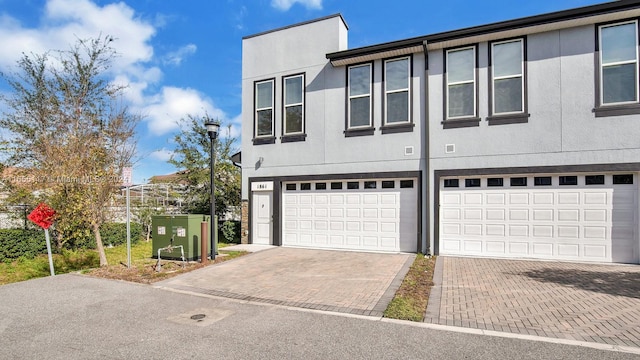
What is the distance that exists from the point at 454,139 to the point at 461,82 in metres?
1.75

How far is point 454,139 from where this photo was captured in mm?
10086

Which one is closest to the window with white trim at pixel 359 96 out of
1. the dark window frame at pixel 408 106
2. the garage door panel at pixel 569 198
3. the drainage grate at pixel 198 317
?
the dark window frame at pixel 408 106

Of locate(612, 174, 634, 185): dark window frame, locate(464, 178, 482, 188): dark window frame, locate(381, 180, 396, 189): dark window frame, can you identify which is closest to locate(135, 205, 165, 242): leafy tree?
locate(381, 180, 396, 189): dark window frame

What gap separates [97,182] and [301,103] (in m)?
6.84

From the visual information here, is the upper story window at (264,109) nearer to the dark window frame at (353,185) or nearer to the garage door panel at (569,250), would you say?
the dark window frame at (353,185)

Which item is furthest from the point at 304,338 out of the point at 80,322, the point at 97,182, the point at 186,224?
the point at 97,182

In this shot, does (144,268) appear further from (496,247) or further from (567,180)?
(567,180)

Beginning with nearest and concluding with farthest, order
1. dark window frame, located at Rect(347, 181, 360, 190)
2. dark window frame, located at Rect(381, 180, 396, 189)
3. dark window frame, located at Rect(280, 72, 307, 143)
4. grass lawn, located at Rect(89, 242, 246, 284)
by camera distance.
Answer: grass lawn, located at Rect(89, 242, 246, 284) < dark window frame, located at Rect(381, 180, 396, 189) < dark window frame, located at Rect(347, 181, 360, 190) < dark window frame, located at Rect(280, 72, 307, 143)

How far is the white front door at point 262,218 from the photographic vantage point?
12492 mm

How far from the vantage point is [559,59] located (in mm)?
9211

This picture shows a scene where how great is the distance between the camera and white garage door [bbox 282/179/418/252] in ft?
35.0

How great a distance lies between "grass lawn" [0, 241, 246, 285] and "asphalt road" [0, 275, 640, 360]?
1.89 m

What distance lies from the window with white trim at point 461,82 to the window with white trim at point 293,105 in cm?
501

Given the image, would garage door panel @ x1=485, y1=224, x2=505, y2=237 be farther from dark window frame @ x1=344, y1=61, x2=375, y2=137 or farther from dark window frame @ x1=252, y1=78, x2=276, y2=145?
dark window frame @ x1=252, y1=78, x2=276, y2=145
